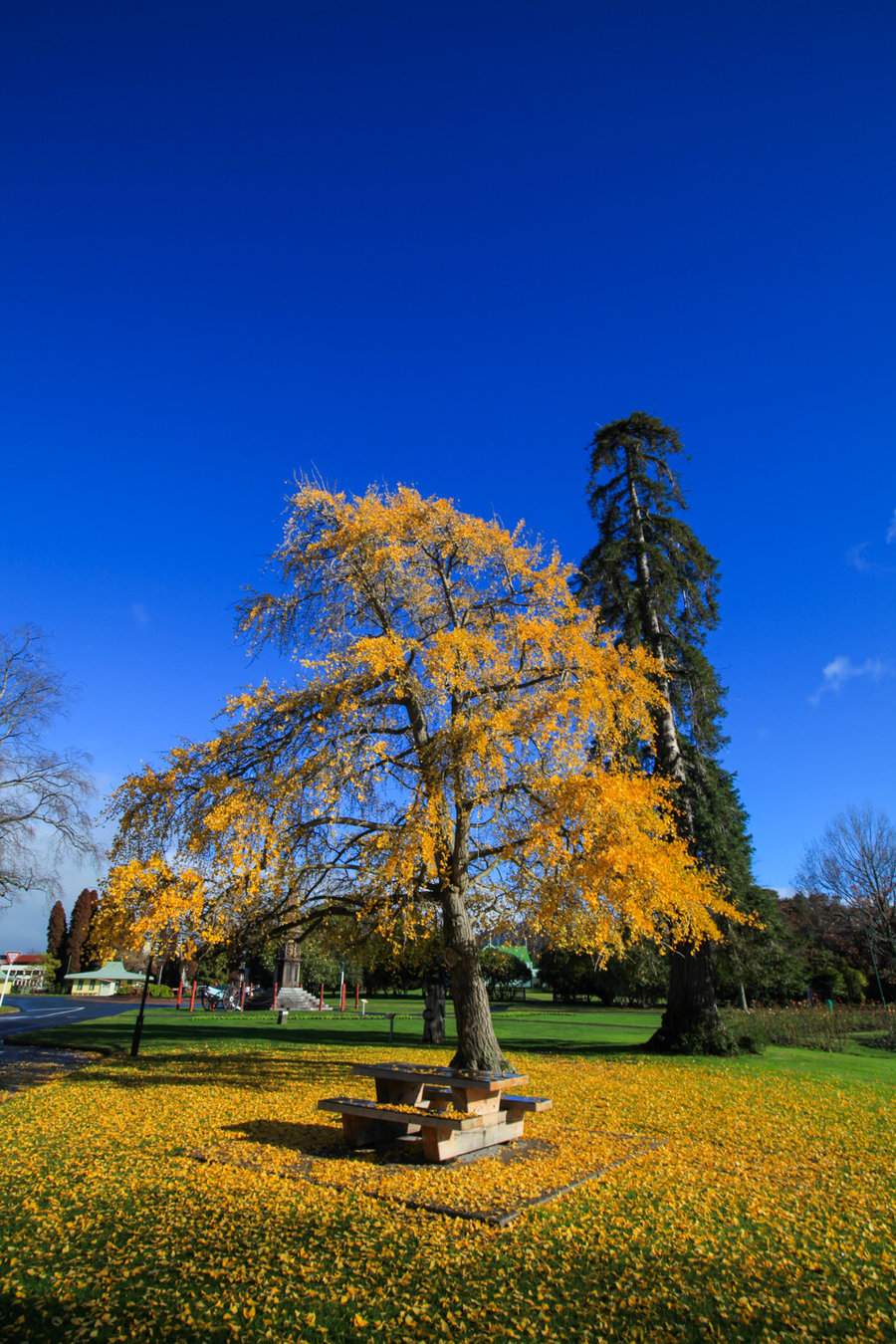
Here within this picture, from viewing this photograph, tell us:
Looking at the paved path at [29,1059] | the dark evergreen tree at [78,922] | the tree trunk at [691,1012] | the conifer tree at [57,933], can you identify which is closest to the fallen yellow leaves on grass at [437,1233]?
the paved path at [29,1059]

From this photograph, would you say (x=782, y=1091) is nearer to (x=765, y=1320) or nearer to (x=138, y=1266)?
(x=765, y=1320)

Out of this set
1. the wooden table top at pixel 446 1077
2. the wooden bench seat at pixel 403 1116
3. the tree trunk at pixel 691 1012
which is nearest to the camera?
the wooden bench seat at pixel 403 1116

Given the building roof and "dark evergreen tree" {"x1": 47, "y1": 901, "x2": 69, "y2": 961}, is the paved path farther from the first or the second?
"dark evergreen tree" {"x1": 47, "y1": 901, "x2": 69, "y2": 961}

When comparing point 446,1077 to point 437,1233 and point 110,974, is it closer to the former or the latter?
point 437,1233

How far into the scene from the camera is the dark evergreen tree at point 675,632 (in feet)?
63.9

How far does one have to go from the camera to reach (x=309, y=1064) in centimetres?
1616

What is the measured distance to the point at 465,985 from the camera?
12.6 meters

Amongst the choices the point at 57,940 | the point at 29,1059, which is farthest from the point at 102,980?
the point at 29,1059

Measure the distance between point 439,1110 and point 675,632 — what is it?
54.2ft

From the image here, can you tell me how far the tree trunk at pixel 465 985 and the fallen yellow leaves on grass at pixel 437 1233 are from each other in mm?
1969

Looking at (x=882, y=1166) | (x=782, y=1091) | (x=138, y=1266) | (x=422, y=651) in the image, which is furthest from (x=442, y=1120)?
(x=782, y=1091)

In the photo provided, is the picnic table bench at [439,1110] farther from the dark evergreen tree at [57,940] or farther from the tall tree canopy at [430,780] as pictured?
the dark evergreen tree at [57,940]

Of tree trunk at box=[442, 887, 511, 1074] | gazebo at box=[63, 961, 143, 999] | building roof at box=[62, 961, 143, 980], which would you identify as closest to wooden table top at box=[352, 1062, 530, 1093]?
tree trunk at box=[442, 887, 511, 1074]

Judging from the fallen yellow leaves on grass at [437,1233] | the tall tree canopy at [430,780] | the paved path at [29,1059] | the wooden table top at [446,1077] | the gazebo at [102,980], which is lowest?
the gazebo at [102,980]
